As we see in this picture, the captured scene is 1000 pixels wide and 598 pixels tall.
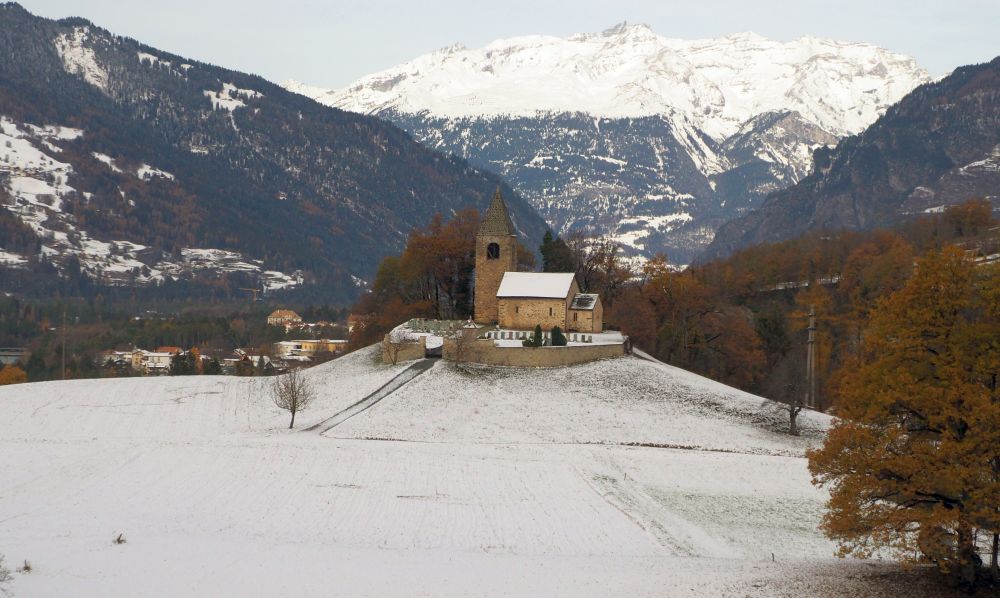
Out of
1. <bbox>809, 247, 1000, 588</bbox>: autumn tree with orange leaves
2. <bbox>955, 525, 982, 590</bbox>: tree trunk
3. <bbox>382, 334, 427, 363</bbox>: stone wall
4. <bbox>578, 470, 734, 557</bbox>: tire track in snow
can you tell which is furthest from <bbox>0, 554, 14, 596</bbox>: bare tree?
<bbox>382, 334, 427, 363</bbox>: stone wall

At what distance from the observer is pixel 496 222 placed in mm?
85000

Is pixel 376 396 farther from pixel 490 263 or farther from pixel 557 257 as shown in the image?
pixel 557 257

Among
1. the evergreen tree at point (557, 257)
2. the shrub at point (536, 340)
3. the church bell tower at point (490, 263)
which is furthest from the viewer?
the evergreen tree at point (557, 257)

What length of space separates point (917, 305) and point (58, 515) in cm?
2836

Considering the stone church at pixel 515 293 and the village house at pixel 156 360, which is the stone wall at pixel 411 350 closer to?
the stone church at pixel 515 293

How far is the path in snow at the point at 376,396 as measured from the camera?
63.4 meters

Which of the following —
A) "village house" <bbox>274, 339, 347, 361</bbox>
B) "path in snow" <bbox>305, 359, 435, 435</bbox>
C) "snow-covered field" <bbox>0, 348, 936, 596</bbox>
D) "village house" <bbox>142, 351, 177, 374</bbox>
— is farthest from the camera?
"village house" <bbox>274, 339, 347, 361</bbox>

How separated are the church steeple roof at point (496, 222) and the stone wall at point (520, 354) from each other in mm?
11640

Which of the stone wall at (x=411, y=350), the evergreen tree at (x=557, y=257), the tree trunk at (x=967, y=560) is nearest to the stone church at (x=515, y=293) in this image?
the stone wall at (x=411, y=350)

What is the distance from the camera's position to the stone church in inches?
3189

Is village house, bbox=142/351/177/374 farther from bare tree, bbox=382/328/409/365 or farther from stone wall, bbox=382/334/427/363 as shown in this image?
stone wall, bbox=382/334/427/363

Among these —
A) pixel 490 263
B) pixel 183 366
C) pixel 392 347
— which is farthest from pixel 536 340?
pixel 183 366

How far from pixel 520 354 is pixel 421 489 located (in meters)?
29.2

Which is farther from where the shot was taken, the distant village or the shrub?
the distant village
